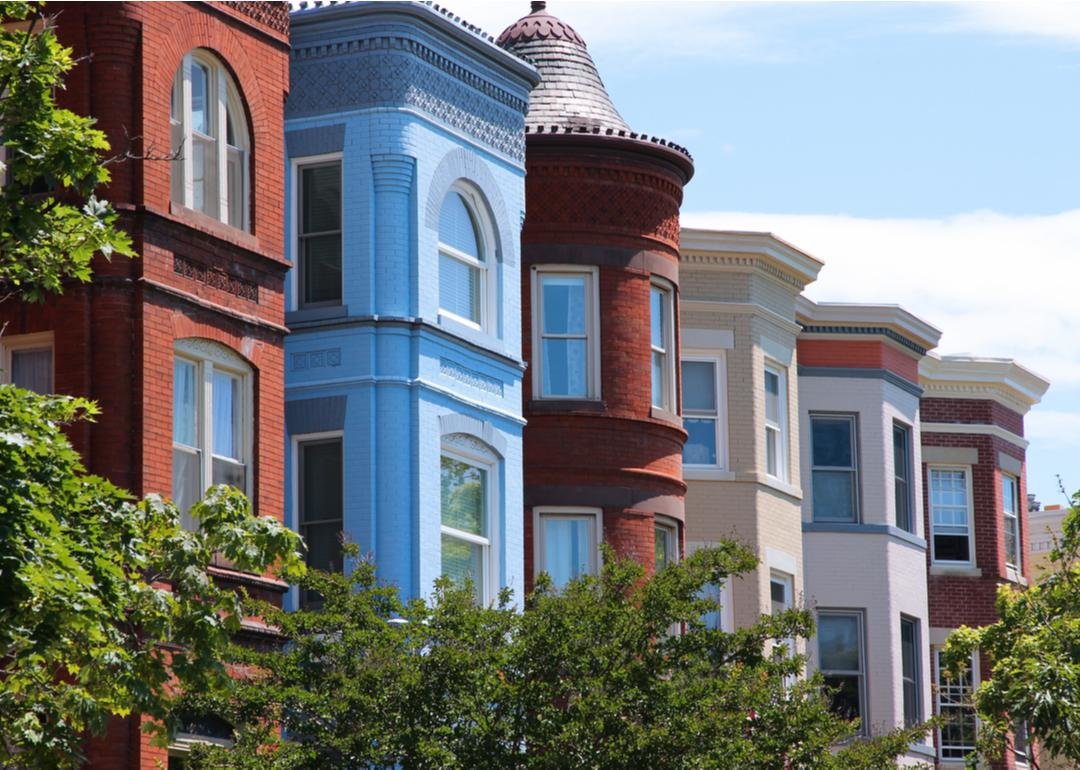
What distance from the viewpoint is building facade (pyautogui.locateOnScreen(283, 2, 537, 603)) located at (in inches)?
1052

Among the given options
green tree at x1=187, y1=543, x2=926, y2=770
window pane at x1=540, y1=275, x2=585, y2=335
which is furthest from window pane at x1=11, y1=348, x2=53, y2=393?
window pane at x1=540, y1=275, x2=585, y2=335

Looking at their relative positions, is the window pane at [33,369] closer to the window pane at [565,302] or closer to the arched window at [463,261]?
the arched window at [463,261]

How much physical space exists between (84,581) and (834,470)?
2528 cm

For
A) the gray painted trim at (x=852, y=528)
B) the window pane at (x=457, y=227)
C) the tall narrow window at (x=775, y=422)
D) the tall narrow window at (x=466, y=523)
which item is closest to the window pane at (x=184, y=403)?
the tall narrow window at (x=466, y=523)

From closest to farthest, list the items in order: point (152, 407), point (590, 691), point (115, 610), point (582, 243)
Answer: point (115, 610)
point (590, 691)
point (152, 407)
point (582, 243)

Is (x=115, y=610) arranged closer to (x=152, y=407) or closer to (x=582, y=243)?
(x=152, y=407)

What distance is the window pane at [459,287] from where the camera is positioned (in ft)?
92.4

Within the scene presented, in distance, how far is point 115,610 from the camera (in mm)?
16234

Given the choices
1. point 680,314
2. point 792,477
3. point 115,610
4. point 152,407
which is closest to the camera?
point 115,610

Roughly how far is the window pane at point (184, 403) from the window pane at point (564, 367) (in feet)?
24.5

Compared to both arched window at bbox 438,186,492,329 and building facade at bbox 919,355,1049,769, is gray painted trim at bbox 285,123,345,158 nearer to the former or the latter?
arched window at bbox 438,186,492,329

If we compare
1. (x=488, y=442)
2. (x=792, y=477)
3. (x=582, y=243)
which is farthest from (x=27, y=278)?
(x=792, y=477)

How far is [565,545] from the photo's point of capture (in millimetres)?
30469

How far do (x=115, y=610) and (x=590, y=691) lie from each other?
21.3 feet
